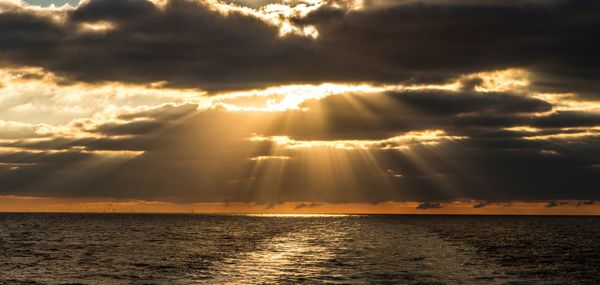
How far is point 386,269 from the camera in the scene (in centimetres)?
6538

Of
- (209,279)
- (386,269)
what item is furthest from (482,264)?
(209,279)

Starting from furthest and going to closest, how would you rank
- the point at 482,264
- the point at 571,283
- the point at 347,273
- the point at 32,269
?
the point at 482,264 → the point at 32,269 → the point at 347,273 → the point at 571,283

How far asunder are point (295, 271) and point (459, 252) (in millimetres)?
36779

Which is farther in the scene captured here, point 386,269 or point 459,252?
point 459,252

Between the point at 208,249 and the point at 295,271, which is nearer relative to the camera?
the point at 295,271

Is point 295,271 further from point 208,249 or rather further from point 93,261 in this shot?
point 208,249

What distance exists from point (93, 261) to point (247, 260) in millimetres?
16830

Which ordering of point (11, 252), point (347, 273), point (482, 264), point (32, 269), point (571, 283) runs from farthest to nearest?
1. point (11, 252)
2. point (482, 264)
3. point (32, 269)
4. point (347, 273)
5. point (571, 283)

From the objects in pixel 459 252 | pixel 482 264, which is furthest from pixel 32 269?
pixel 459 252

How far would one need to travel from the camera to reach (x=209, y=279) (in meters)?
57.9

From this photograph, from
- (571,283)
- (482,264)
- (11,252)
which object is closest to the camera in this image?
(571,283)

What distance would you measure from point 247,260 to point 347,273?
771 inches

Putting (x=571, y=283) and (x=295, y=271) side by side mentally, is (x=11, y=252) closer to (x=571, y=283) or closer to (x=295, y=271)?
(x=295, y=271)

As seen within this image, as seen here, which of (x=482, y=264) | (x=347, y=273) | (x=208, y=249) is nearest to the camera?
(x=347, y=273)
